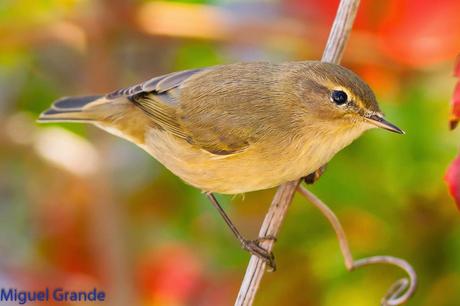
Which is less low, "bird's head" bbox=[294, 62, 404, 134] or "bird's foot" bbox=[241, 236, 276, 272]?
"bird's head" bbox=[294, 62, 404, 134]

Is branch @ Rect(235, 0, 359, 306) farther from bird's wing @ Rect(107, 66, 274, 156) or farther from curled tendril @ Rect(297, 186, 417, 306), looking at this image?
bird's wing @ Rect(107, 66, 274, 156)

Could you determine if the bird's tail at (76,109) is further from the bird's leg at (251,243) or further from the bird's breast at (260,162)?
the bird's leg at (251,243)

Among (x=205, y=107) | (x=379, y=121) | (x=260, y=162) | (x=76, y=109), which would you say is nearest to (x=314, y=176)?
(x=260, y=162)

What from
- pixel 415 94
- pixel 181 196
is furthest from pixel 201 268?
pixel 415 94

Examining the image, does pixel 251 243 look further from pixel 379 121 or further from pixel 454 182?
pixel 454 182

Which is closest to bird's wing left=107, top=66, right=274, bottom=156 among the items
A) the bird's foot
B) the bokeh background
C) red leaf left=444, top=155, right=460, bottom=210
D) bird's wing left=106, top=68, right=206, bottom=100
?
bird's wing left=106, top=68, right=206, bottom=100
